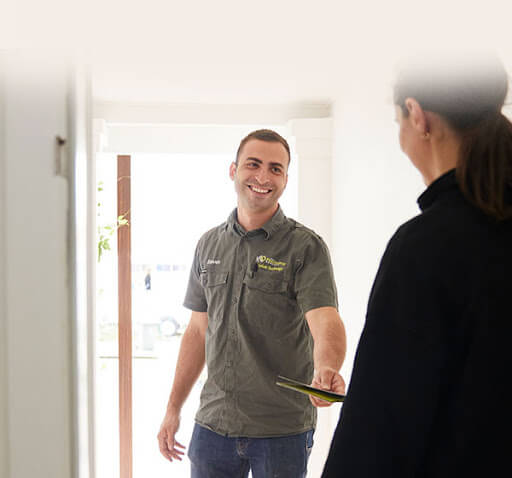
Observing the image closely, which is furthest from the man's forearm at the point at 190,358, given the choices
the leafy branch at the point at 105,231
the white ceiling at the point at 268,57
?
the leafy branch at the point at 105,231

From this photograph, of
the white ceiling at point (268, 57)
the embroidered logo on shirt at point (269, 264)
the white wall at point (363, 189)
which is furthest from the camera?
the white wall at point (363, 189)

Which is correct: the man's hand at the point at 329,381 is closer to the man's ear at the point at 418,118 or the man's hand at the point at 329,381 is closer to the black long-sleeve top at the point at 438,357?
the black long-sleeve top at the point at 438,357

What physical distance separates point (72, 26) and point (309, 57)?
1.99 meters

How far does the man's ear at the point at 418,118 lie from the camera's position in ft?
2.96

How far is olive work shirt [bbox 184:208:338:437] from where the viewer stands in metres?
1.58

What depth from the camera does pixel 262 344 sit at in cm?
163

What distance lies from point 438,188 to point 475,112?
135mm

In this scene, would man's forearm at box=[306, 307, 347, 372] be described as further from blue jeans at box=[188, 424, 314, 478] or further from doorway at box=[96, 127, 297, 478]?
doorway at box=[96, 127, 297, 478]

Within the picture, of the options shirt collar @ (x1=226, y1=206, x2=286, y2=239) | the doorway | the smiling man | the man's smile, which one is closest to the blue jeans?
the smiling man

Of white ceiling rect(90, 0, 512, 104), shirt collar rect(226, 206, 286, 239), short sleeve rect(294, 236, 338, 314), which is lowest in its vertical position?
short sleeve rect(294, 236, 338, 314)

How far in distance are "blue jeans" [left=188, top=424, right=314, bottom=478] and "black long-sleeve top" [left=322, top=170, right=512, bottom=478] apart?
2.56 feet

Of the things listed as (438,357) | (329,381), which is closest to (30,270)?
(438,357)

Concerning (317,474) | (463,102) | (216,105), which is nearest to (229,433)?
(463,102)

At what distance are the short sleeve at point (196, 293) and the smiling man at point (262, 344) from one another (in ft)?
0.21
